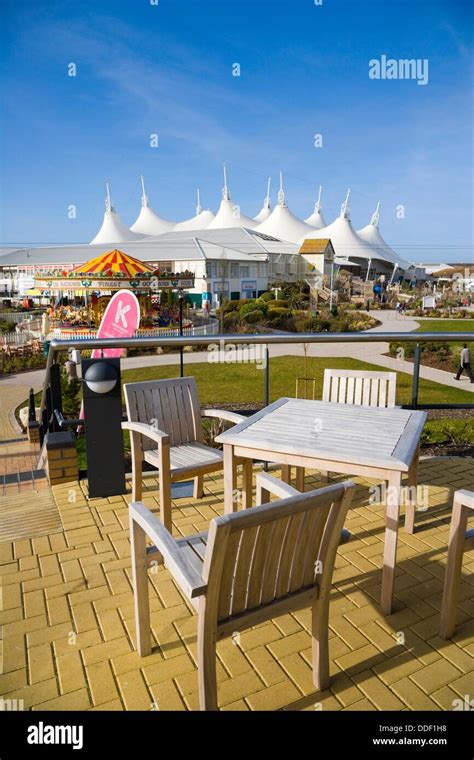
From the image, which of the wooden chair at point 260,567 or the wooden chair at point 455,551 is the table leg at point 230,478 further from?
the wooden chair at point 455,551

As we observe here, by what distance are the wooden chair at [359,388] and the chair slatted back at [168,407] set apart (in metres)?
0.75

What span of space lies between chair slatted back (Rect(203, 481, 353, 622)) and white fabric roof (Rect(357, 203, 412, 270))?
70062 mm

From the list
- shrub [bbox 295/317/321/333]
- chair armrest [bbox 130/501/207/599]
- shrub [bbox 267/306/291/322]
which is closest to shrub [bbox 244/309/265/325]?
shrub [bbox 267/306/291/322]

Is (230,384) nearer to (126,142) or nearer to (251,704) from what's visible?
→ (251,704)

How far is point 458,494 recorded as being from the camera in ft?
6.93

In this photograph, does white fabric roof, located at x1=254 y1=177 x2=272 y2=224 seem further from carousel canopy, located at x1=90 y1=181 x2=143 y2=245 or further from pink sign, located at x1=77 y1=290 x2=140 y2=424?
pink sign, located at x1=77 y1=290 x2=140 y2=424

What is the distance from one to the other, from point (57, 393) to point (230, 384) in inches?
352

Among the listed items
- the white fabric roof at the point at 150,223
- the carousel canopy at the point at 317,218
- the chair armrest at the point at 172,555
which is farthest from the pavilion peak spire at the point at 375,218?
the chair armrest at the point at 172,555

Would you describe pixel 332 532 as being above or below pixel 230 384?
above

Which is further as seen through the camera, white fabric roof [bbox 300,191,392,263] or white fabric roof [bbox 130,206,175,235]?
white fabric roof [bbox 130,206,175,235]

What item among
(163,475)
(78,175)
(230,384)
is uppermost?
(78,175)

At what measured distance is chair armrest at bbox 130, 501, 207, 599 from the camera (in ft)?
5.25

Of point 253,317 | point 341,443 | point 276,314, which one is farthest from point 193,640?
point 276,314

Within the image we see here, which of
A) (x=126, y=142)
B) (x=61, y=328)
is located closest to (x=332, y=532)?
(x=61, y=328)
